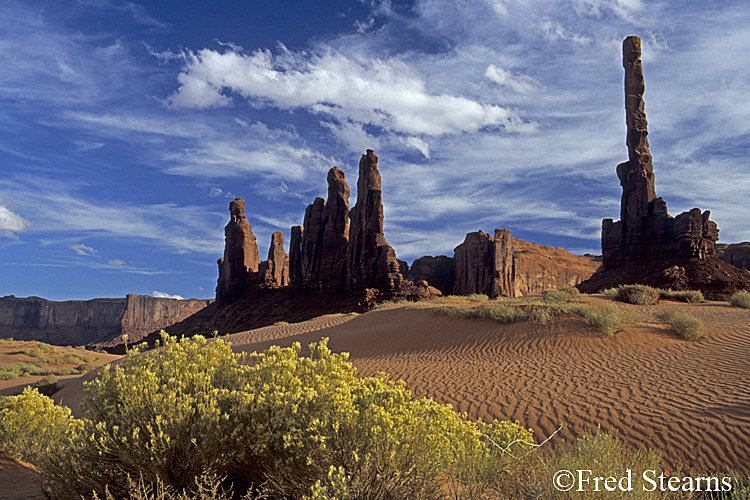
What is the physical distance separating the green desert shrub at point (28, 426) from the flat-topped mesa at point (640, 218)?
50024 mm

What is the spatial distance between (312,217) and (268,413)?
56.1 m

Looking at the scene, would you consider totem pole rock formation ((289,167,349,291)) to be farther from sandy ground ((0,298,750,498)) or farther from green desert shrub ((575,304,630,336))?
green desert shrub ((575,304,630,336))

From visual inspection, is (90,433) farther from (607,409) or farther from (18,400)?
(607,409)

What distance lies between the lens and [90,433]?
12.6 feet

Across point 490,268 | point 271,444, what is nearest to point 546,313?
point 271,444

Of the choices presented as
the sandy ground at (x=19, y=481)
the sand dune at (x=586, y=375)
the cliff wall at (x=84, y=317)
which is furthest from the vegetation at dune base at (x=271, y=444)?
the cliff wall at (x=84, y=317)

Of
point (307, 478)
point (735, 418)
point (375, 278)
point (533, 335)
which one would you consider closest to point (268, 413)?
point (307, 478)

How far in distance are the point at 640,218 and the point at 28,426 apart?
53.9m

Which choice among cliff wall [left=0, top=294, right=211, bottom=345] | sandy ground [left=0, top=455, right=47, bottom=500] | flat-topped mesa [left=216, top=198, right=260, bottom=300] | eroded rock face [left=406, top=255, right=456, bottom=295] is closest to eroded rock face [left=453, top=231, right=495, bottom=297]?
eroded rock face [left=406, top=255, right=456, bottom=295]

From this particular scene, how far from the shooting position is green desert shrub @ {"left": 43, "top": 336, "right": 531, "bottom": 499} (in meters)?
3.50

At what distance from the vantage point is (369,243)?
49.7 metres

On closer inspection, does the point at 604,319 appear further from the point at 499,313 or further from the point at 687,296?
the point at 687,296

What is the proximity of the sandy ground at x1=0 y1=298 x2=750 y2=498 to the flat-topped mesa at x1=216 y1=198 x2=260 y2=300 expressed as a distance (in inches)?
2002

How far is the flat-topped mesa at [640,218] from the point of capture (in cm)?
4281
